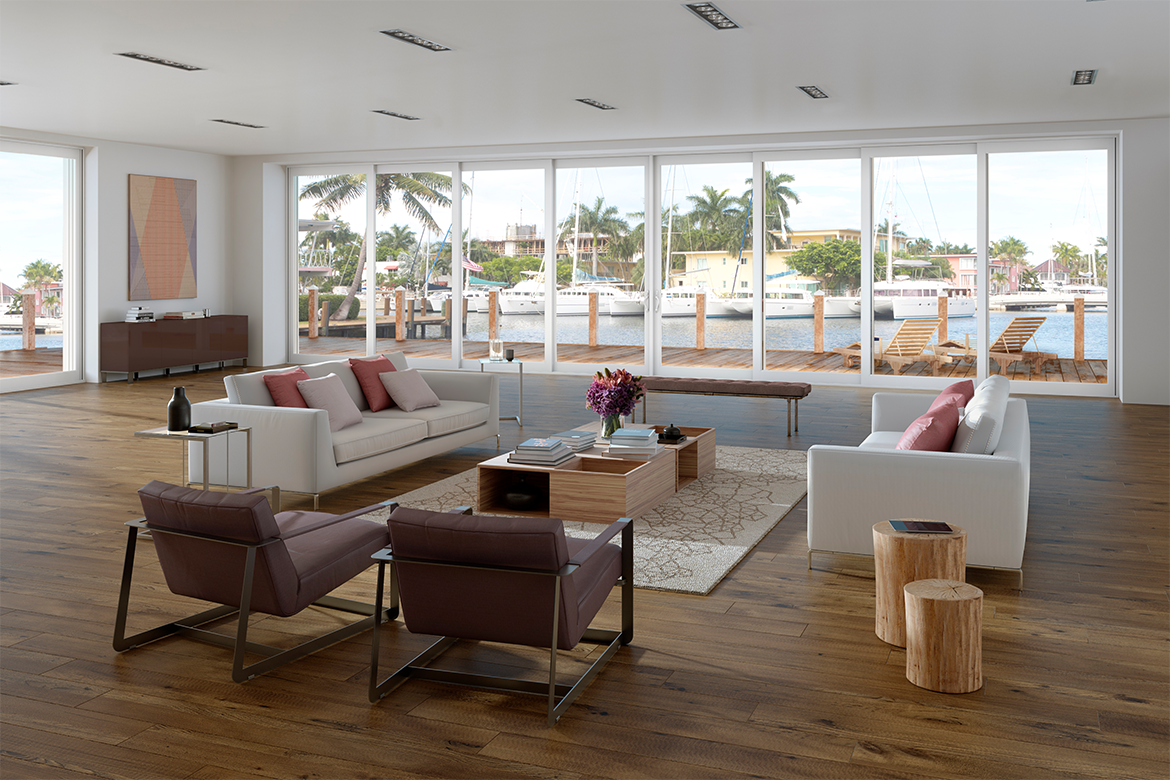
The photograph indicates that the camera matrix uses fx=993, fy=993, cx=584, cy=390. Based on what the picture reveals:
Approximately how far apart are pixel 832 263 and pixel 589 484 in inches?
288

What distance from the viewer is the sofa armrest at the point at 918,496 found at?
4.22 metres

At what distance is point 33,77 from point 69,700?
6.63 m

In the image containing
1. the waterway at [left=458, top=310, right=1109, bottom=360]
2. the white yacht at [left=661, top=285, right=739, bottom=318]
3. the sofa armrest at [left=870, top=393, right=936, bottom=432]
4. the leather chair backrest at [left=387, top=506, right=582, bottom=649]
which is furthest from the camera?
the white yacht at [left=661, top=285, right=739, bottom=318]

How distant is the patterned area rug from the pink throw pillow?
928mm

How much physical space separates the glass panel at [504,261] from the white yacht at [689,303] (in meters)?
1.71

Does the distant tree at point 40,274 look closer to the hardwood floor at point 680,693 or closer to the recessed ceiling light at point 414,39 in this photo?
the recessed ceiling light at point 414,39

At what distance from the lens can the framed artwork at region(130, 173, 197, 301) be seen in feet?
40.9

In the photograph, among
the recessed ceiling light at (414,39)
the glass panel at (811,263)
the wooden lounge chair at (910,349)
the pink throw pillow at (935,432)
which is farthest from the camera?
the glass panel at (811,263)

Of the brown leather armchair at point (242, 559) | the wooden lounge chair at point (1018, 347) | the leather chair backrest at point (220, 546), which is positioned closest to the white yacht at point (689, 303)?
the wooden lounge chair at point (1018, 347)

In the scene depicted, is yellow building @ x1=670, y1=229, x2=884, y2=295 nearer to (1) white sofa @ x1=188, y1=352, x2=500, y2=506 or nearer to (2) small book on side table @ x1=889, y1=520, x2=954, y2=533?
(1) white sofa @ x1=188, y1=352, x2=500, y2=506

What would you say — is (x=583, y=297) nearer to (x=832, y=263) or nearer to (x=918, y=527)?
(x=832, y=263)

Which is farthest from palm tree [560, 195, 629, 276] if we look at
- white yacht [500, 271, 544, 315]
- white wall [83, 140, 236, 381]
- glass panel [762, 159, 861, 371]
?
white wall [83, 140, 236, 381]

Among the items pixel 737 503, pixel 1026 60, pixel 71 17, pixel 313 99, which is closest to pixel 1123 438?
pixel 1026 60

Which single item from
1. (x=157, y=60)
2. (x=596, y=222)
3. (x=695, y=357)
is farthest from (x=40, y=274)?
(x=695, y=357)
